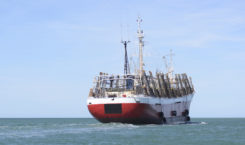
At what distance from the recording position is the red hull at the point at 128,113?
63906mm

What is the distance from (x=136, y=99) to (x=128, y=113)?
248 centimetres

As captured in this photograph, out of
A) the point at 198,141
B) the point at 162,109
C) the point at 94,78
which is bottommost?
the point at 198,141

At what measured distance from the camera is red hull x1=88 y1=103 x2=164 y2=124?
63.9 meters

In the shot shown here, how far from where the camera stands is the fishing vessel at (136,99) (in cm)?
6450

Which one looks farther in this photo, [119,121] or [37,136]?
[119,121]

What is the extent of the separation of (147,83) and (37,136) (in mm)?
28706

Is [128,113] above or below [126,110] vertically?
below

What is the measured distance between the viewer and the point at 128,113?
6400 centimetres

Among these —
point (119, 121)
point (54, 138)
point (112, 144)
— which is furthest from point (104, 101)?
point (112, 144)

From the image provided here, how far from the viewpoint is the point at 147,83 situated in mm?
73688

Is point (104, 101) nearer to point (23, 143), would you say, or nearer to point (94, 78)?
point (94, 78)

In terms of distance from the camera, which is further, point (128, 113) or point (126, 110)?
point (128, 113)

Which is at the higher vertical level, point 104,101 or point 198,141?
point 104,101

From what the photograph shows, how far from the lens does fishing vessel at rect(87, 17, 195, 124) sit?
6450cm
